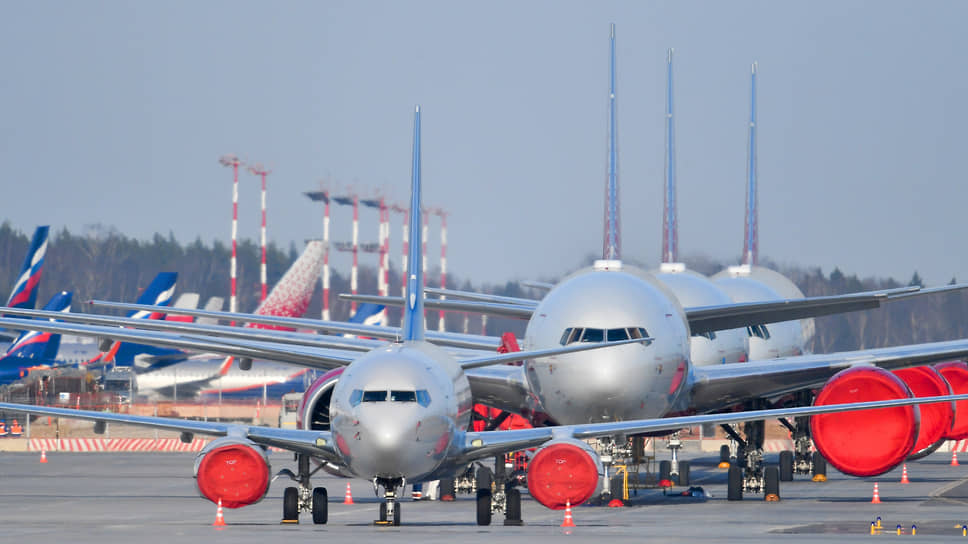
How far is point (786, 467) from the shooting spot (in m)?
40.5

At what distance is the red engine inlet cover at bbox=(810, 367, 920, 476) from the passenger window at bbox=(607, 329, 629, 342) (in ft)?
12.2

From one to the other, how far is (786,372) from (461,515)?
817 centimetres

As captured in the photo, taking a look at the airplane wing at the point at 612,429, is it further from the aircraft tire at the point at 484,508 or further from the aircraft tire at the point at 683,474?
the aircraft tire at the point at 683,474

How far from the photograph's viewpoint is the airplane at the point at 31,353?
272ft

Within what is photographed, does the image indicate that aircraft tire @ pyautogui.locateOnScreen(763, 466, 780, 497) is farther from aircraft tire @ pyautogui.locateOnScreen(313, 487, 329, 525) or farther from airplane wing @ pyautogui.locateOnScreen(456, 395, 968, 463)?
aircraft tire @ pyautogui.locateOnScreen(313, 487, 329, 525)

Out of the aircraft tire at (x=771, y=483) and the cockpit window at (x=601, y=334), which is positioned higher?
the cockpit window at (x=601, y=334)

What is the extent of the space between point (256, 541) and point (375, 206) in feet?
450

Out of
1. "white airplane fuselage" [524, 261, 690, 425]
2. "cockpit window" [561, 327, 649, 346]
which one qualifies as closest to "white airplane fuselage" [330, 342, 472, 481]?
"white airplane fuselage" [524, 261, 690, 425]

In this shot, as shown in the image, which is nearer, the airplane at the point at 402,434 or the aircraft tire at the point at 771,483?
the airplane at the point at 402,434


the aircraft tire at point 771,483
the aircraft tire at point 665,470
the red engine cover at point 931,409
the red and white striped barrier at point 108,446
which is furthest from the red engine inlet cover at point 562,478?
the red and white striped barrier at point 108,446

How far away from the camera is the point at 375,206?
158 metres

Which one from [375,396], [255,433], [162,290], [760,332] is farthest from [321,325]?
[162,290]

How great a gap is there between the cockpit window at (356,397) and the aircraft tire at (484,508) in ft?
9.25

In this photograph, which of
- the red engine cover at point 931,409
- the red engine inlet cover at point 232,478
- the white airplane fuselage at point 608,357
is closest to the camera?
the red engine inlet cover at point 232,478
